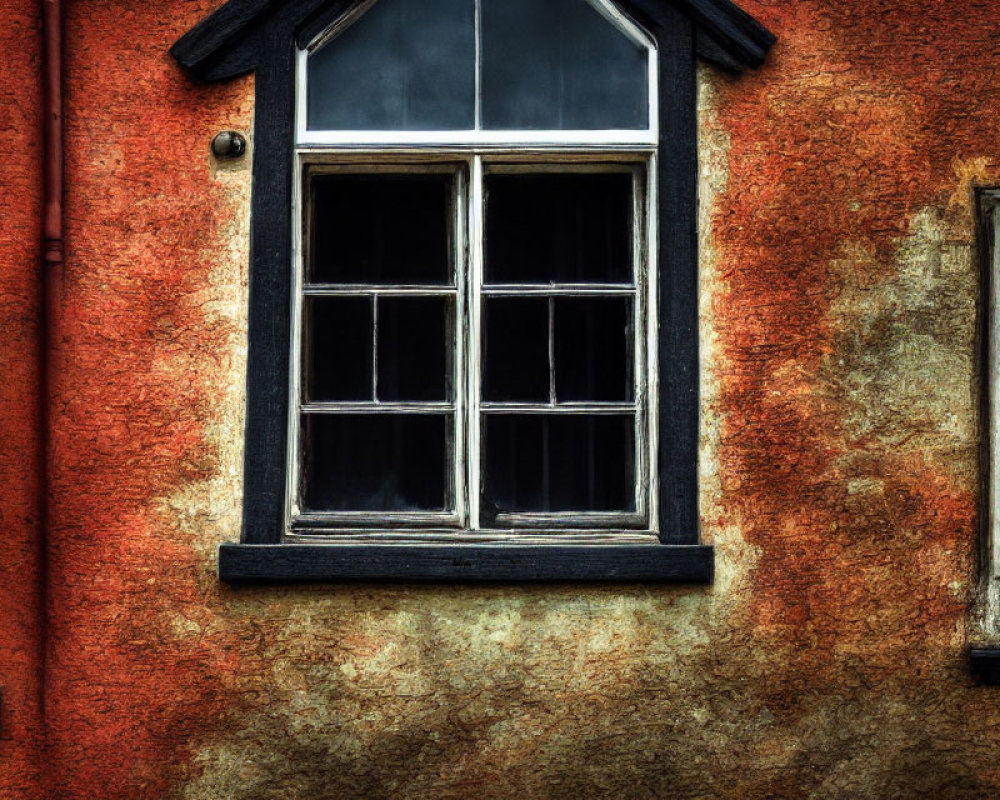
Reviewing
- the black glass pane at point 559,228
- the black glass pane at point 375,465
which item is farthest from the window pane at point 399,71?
the black glass pane at point 375,465

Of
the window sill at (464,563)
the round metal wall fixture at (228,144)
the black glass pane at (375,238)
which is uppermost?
the round metal wall fixture at (228,144)

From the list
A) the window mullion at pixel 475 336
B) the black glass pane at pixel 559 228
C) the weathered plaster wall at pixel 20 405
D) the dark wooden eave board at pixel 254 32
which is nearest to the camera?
the weathered plaster wall at pixel 20 405

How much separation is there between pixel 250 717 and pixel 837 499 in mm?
2216

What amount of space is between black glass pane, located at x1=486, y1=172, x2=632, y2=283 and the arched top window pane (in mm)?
215

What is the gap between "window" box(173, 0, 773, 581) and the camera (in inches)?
167

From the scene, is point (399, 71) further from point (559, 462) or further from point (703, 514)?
point (703, 514)

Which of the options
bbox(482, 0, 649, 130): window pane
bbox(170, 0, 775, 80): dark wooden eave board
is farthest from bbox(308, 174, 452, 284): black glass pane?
bbox(170, 0, 775, 80): dark wooden eave board

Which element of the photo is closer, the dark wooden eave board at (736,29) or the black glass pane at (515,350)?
the dark wooden eave board at (736,29)

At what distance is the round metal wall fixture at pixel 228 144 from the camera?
4191 millimetres

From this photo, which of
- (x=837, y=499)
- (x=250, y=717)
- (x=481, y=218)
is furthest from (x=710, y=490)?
(x=250, y=717)

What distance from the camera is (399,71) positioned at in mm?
4355

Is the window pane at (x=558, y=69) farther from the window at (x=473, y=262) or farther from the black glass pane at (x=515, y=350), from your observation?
the black glass pane at (x=515, y=350)

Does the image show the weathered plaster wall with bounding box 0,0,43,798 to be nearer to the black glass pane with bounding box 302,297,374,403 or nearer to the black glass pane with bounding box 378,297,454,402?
the black glass pane with bounding box 302,297,374,403

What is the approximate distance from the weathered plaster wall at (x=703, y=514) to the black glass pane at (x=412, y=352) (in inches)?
21.5
